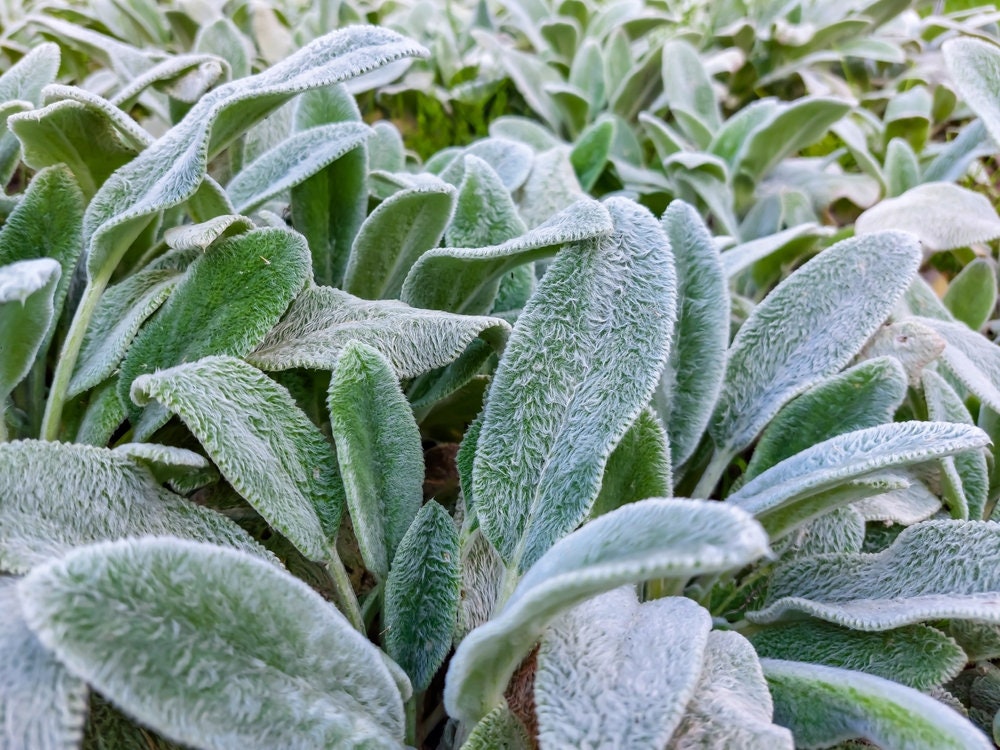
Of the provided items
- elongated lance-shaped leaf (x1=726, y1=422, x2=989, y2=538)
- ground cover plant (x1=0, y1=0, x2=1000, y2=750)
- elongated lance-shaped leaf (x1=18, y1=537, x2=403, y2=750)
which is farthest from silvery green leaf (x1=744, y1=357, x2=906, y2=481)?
elongated lance-shaped leaf (x1=18, y1=537, x2=403, y2=750)

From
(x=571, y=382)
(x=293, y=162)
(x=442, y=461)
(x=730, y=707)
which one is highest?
(x=293, y=162)

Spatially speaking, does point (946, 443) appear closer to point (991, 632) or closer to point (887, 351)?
point (991, 632)

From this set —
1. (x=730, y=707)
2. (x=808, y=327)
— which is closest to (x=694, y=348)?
(x=808, y=327)

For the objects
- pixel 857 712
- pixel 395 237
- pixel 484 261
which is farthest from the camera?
pixel 395 237

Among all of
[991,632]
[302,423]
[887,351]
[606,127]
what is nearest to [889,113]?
[606,127]

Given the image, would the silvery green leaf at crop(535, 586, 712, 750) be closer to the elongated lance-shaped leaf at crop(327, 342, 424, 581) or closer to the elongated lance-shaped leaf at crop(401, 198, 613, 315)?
the elongated lance-shaped leaf at crop(327, 342, 424, 581)

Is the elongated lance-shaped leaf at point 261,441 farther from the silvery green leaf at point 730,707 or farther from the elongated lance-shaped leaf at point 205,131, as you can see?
the silvery green leaf at point 730,707

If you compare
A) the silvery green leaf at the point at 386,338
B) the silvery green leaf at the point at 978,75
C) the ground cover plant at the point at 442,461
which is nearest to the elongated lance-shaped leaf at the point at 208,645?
the ground cover plant at the point at 442,461

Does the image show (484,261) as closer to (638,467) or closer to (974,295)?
(638,467)
